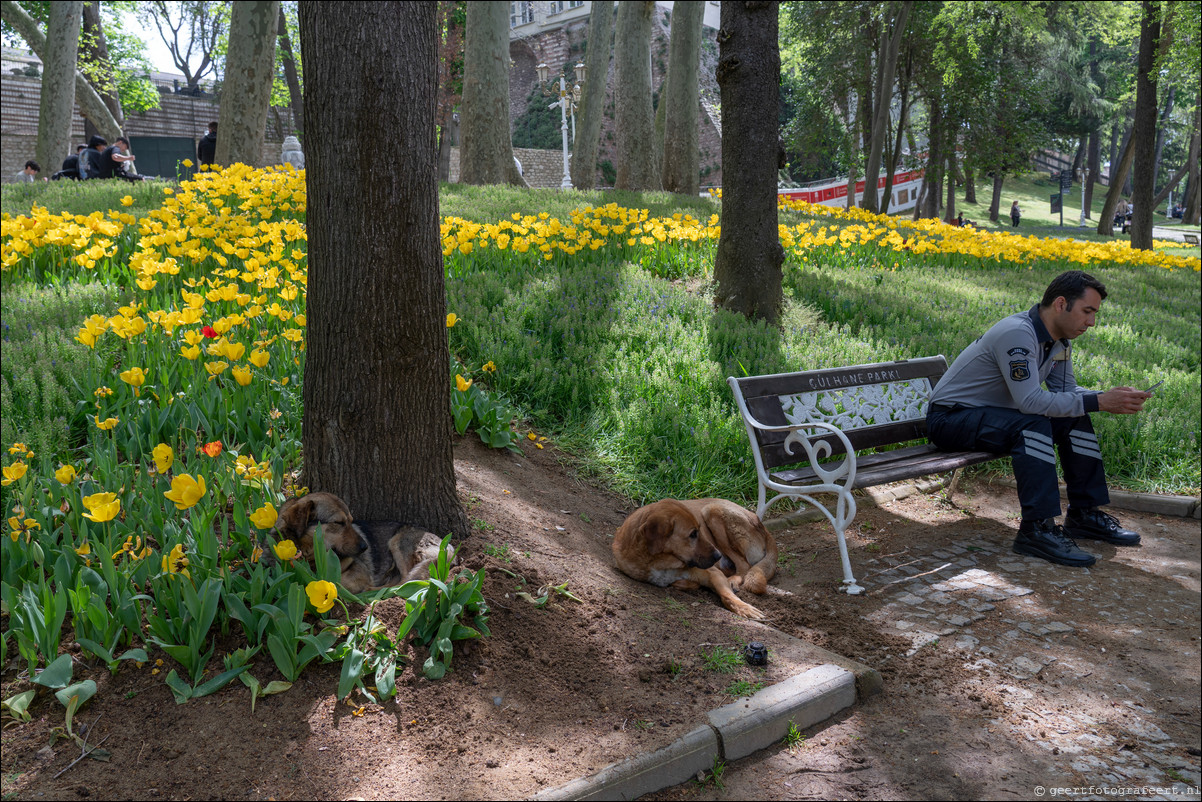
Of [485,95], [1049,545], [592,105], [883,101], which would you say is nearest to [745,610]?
[1049,545]

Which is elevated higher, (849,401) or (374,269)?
(374,269)

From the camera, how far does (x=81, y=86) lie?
2091 cm

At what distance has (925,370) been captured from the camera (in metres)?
5.59

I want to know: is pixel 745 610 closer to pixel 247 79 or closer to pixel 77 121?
pixel 247 79

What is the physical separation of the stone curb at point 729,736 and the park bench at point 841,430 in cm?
117

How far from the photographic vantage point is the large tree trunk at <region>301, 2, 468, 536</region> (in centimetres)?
297

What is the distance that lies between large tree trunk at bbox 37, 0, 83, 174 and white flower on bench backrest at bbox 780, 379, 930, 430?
16.2 meters

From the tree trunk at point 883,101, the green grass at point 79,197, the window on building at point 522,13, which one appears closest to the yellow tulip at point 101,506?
the green grass at point 79,197

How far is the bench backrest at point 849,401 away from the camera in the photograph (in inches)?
183

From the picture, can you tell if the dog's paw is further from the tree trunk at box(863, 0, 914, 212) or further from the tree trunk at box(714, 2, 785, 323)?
the tree trunk at box(863, 0, 914, 212)

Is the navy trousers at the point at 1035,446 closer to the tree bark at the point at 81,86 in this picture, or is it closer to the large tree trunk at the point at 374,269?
the large tree trunk at the point at 374,269

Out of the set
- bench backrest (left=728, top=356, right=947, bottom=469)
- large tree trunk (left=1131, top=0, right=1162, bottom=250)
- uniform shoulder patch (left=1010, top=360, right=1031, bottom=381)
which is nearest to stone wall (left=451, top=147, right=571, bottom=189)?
large tree trunk (left=1131, top=0, right=1162, bottom=250)

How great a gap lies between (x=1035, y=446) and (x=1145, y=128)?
1344 cm

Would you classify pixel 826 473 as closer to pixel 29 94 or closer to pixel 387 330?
pixel 387 330
